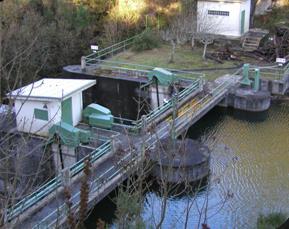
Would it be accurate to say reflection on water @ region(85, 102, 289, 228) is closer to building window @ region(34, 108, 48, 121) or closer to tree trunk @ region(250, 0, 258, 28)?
building window @ region(34, 108, 48, 121)

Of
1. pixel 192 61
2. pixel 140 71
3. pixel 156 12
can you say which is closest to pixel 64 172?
pixel 140 71

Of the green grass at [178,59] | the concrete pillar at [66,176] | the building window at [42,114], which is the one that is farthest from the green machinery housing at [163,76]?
the concrete pillar at [66,176]

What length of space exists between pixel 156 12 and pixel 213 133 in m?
11.5

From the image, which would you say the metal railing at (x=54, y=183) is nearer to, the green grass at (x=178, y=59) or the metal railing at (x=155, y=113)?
the metal railing at (x=155, y=113)

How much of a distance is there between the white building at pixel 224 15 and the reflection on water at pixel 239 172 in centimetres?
673

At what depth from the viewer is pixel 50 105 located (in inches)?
708

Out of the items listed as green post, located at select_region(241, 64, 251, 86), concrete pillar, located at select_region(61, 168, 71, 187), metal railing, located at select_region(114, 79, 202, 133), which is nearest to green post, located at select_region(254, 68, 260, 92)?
green post, located at select_region(241, 64, 251, 86)

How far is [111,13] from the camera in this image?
2953 centimetres

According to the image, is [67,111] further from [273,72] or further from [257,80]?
[273,72]

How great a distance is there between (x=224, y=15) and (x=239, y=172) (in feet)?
44.7

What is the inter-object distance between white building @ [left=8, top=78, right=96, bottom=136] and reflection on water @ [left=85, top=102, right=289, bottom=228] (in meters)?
4.25

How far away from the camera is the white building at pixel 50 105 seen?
58.7 feet

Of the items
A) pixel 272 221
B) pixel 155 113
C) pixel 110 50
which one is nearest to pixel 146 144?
pixel 155 113

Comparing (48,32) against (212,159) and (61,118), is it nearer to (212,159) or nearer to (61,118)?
(61,118)
